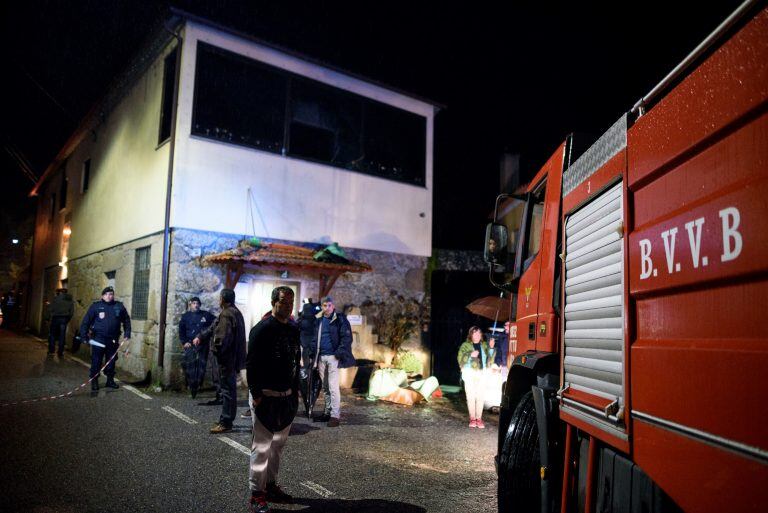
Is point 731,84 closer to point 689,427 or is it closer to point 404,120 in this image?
point 689,427

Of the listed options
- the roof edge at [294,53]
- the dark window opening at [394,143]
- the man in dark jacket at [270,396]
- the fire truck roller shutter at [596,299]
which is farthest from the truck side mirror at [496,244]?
the roof edge at [294,53]

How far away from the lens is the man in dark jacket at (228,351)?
6.96 m

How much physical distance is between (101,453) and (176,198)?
5735mm

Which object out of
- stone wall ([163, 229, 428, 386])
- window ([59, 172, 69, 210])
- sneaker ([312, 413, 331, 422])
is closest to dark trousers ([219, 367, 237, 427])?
sneaker ([312, 413, 331, 422])

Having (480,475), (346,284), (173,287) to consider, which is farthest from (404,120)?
(480,475)

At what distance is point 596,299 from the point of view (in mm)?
2770

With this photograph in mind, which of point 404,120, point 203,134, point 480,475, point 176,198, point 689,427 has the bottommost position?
point 480,475

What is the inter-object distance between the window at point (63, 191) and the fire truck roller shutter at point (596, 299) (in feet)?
70.8

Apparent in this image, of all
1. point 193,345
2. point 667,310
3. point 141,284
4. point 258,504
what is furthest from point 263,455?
point 141,284

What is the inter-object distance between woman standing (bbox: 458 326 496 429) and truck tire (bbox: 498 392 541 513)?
479 cm

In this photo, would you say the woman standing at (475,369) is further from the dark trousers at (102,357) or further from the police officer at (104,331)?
the dark trousers at (102,357)

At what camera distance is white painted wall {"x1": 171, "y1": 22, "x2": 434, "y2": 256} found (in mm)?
10367

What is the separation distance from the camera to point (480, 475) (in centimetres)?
555

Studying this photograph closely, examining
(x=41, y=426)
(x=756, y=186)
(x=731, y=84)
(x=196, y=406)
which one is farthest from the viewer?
(x=196, y=406)
